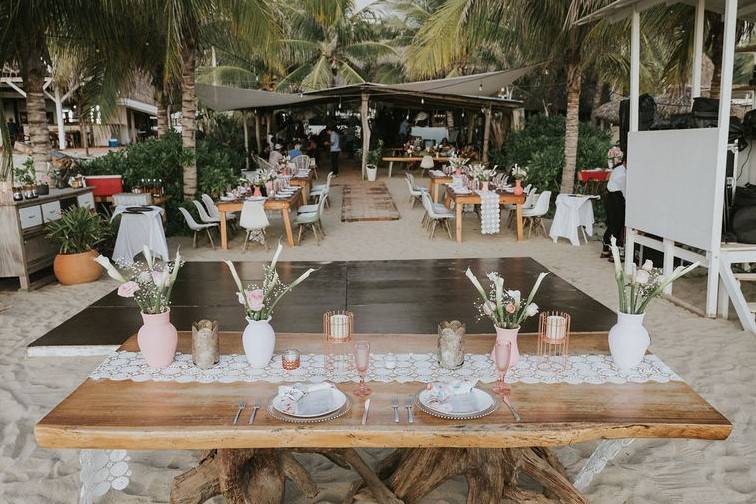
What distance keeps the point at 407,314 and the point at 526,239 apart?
615 cm

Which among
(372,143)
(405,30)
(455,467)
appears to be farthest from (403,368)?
(405,30)

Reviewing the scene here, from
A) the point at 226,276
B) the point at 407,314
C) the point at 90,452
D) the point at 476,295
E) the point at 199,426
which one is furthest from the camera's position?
the point at 226,276

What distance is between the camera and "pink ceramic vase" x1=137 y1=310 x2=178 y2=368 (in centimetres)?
Result: 250

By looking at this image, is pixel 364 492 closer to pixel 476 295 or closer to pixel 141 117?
pixel 476 295

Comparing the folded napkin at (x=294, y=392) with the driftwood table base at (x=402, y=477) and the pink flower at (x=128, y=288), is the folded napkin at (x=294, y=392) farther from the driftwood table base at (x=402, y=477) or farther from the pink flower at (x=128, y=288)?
the pink flower at (x=128, y=288)

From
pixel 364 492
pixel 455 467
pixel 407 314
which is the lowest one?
pixel 364 492

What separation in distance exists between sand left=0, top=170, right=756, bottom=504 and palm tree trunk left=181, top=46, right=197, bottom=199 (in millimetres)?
3631

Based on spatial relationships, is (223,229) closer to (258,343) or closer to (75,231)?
(75,231)

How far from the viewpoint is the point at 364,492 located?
8.62 ft

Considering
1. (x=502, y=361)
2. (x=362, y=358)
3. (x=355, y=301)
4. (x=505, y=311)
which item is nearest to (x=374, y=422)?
(x=362, y=358)

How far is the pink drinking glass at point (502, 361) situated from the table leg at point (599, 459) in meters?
0.73

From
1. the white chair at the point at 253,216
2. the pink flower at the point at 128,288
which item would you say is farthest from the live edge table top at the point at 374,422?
the white chair at the point at 253,216

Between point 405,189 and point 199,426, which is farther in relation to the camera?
point 405,189

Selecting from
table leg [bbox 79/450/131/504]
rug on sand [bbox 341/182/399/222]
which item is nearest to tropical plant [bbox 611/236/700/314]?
table leg [bbox 79/450/131/504]
